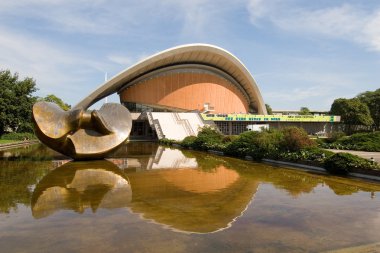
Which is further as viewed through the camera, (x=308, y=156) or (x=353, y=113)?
(x=353, y=113)

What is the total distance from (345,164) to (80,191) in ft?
29.8

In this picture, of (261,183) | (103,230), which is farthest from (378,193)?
(103,230)

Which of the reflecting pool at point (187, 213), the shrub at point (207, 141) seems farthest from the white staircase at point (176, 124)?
the reflecting pool at point (187, 213)

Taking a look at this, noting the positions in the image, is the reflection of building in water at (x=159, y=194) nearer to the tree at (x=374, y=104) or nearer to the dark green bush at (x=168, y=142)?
the dark green bush at (x=168, y=142)

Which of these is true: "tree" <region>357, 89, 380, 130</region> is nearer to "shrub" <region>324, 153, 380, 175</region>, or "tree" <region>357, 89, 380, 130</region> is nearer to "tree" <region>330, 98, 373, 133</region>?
"tree" <region>330, 98, 373, 133</region>

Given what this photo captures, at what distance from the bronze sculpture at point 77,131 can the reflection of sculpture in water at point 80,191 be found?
2.48 meters

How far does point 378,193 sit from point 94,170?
994 centimetres

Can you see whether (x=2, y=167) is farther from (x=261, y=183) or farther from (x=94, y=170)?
(x=261, y=183)

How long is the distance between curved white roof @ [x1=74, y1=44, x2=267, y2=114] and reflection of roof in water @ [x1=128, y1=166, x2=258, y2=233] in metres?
33.9

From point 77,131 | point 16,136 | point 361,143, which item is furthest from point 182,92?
point 77,131

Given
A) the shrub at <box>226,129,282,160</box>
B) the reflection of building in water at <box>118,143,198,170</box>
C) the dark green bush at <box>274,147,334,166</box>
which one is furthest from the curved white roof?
the dark green bush at <box>274,147,334,166</box>

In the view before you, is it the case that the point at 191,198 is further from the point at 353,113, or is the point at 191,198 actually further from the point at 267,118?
the point at 353,113

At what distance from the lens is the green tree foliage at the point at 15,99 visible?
32.9m

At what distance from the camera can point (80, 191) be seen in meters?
9.83
